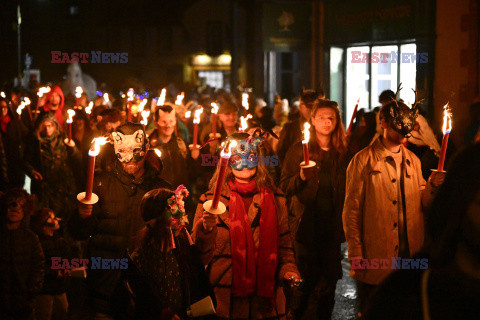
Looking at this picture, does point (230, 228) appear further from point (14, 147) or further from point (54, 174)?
point (14, 147)

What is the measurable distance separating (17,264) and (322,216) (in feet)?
9.86

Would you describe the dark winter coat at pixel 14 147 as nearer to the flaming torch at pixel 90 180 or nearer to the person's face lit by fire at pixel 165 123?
the person's face lit by fire at pixel 165 123

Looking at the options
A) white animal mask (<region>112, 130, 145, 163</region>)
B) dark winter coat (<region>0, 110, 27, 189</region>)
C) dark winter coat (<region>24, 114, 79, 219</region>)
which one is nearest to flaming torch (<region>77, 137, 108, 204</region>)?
white animal mask (<region>112, 130, 145, 163</region>)

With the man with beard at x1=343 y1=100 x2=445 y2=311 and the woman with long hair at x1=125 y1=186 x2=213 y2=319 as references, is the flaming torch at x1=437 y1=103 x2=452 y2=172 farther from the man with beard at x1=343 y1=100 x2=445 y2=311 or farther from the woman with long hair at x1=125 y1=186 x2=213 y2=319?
the woman with long hair at x1=125 y1=186 x2=213 y2=319

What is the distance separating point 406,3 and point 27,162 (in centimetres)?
966

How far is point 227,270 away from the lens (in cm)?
533

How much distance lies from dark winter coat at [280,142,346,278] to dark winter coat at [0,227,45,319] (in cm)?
252

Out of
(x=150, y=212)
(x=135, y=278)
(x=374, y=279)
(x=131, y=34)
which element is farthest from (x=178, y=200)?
(x=131, y=34)

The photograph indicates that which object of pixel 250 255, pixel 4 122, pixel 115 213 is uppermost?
pixel 4 122

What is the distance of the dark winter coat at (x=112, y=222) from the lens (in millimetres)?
5668

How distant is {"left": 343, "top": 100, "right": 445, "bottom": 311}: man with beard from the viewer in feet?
20.1

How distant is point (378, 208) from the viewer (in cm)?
616

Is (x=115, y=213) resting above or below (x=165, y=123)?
below

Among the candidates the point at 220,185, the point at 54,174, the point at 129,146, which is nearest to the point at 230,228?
the point at 220,185
